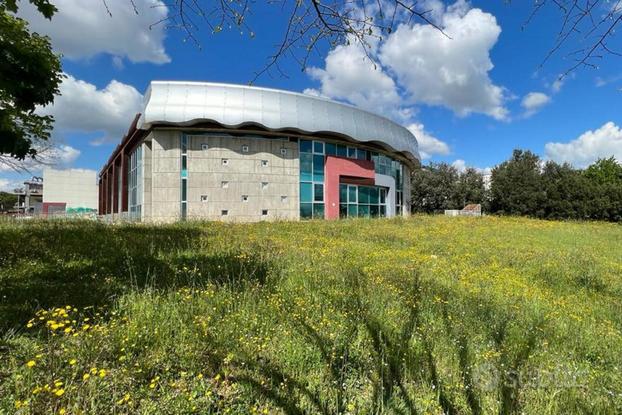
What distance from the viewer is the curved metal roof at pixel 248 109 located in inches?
984

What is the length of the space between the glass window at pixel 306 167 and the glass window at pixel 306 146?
0.35 m

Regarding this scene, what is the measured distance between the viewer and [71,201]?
3425 inches

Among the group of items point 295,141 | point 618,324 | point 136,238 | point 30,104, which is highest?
point 295,141

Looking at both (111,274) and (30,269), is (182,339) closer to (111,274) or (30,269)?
(111,274)

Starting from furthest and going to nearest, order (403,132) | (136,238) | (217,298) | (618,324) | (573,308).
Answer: (403,132) → (136,238) → (573,308) → (618,324) → (217,298)

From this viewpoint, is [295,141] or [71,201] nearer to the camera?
[295,141]

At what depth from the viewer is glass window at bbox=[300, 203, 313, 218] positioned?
28.8 m

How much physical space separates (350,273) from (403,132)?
32.7 metres

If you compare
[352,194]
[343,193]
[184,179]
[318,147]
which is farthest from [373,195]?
[184,179]

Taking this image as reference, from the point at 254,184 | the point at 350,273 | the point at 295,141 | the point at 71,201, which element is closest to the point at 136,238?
the point at 350,273

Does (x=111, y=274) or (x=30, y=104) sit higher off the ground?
(x=30, y=104)

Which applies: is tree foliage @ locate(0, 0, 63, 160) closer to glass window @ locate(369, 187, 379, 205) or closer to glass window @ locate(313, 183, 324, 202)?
glass window @ locate(313, 183, 324, 202)

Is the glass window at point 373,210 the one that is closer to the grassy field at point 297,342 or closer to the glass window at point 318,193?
the glass window at point 318,193

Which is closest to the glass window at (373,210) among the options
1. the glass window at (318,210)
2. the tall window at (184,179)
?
the glass window at (318,210)
